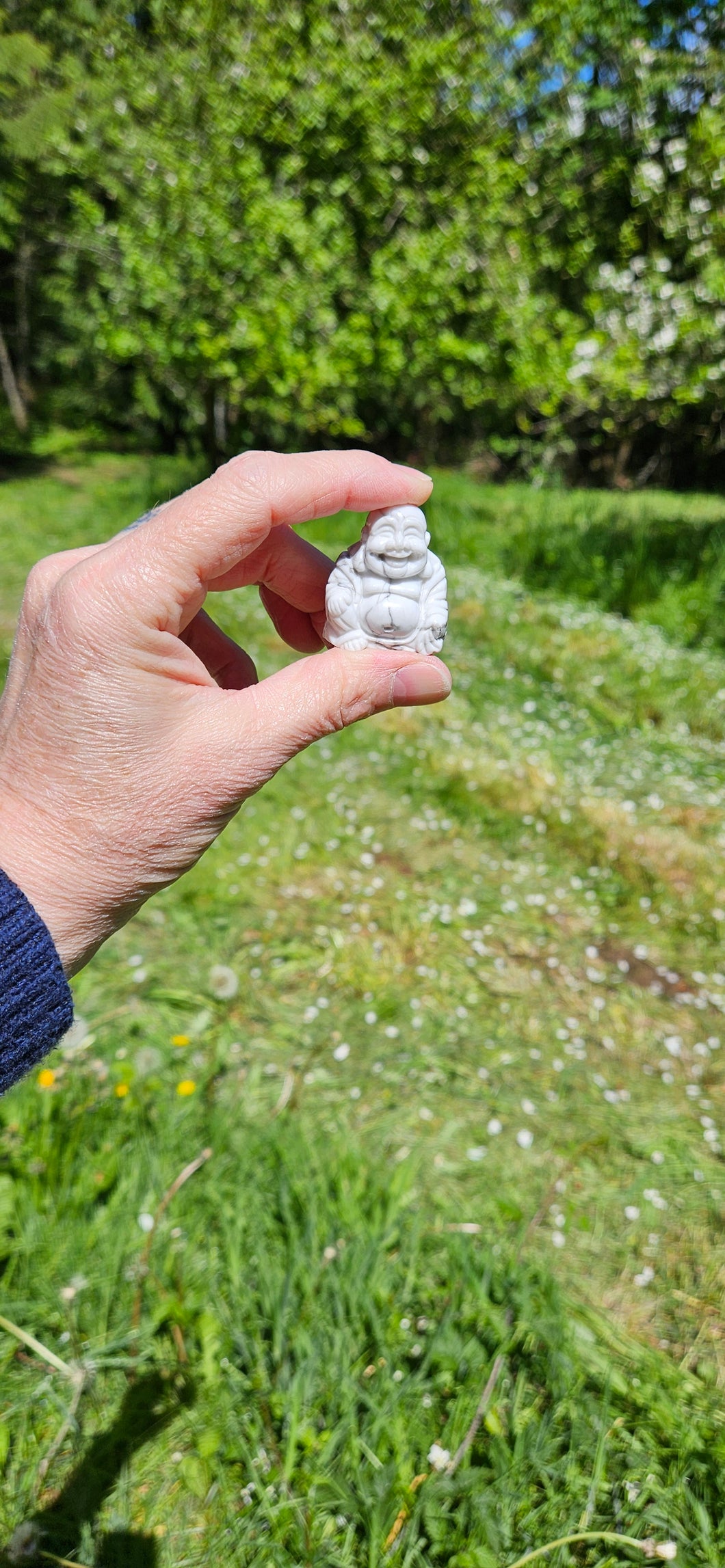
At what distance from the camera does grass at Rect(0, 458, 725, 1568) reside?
1.79 m

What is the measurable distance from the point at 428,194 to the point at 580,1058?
32.9ft

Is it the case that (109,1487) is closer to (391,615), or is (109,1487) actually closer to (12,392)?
(391,615)

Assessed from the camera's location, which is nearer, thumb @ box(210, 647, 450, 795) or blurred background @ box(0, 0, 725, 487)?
thumb @ box(210, 647, 450, 795)


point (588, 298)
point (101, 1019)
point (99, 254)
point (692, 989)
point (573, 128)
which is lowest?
point (692, 989)

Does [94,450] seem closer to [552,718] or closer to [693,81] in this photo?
[693,81]

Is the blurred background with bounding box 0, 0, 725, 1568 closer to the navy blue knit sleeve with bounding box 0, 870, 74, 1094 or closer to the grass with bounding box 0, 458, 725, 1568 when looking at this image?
the grass with bounding box 0, 458, 725, 1568

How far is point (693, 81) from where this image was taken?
1009cm

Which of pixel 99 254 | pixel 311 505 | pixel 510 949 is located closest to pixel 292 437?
pixel 99 254

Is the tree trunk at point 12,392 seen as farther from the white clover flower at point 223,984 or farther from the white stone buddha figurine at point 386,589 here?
the white stone buddha figurine at point 386,589

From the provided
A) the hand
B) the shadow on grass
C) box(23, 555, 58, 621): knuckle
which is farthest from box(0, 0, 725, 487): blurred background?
the shadow on grass

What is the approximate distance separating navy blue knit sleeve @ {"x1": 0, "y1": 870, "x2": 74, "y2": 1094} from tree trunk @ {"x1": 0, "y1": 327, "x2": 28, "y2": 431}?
1478cm

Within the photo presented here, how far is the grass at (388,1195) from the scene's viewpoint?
5.87ft

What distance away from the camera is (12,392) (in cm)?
1408

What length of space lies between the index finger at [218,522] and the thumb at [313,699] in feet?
0.68
